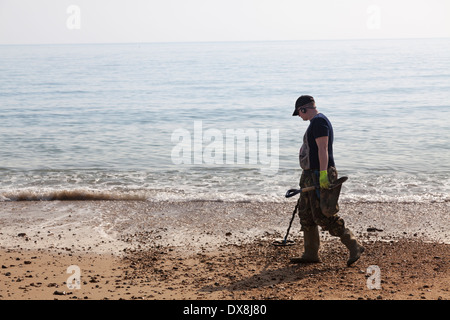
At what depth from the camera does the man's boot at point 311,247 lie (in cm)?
613

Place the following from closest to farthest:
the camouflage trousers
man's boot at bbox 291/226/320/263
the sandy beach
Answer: the sandy beach → the camouflage trousers → man's boot at bbox 291/226/320/263

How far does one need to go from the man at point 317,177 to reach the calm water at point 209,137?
12.1 feet

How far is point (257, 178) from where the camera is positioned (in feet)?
38.1

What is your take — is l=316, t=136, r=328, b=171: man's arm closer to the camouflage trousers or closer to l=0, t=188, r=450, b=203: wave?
the camouflage trousers

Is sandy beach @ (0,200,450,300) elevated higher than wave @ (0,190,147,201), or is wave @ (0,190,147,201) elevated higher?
wave @ (0,190,147,201)

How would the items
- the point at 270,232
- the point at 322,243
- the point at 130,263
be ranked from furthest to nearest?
the point at 270,232 < the point at 322,243 < the point at 130,263

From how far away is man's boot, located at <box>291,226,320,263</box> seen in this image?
6133 millimetres

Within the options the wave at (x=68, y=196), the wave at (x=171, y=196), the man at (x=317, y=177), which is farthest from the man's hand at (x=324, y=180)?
the wave at (x=68, y=196)

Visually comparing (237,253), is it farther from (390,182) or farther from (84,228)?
(390,182)

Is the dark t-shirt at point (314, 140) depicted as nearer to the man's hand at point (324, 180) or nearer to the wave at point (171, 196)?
the man's hand at point (324, 180)

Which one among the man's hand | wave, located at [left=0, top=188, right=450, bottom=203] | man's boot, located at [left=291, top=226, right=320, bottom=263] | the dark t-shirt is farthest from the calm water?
the man's hand

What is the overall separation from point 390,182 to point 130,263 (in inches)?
253
